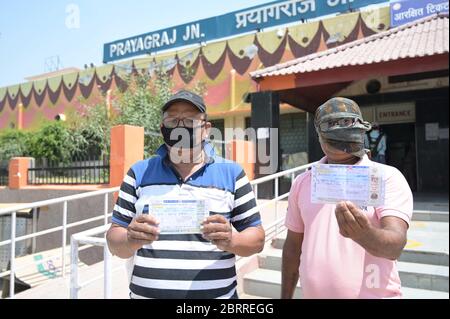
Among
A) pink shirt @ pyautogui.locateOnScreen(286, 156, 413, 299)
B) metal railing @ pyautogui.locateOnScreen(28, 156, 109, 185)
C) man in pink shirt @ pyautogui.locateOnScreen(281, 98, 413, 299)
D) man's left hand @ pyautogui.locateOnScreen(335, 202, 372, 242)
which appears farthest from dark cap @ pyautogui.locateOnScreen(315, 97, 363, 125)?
metal railing @ pyautogui.locateOnScreen(28, 156, 109, 185)

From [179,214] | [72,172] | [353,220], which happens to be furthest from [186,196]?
[72,172]

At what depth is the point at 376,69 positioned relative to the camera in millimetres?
6426

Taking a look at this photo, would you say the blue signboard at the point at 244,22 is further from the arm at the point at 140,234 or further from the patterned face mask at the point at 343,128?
the patterned face mask at the point at 343,128

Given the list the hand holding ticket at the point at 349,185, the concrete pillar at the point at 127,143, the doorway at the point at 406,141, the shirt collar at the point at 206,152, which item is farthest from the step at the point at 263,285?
the doorway at the point at 406,141

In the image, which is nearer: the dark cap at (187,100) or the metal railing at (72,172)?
the dark cap at (187,100)

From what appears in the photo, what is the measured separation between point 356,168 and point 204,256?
0.71 metres

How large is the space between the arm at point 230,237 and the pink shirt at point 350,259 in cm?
24

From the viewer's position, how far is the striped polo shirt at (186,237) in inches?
59.3

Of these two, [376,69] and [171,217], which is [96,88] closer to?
[376,69]

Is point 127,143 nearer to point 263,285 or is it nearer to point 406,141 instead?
point 263,285

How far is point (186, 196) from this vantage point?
4.76ft

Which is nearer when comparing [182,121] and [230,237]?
[230,237]

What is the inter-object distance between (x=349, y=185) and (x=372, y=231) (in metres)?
0.16

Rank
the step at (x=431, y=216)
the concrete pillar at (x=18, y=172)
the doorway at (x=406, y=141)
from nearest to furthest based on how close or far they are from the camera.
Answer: the concrete pillar at (x=18, y=172), the step at (x=431, y=216), the doorway at (x=406, y=141)
